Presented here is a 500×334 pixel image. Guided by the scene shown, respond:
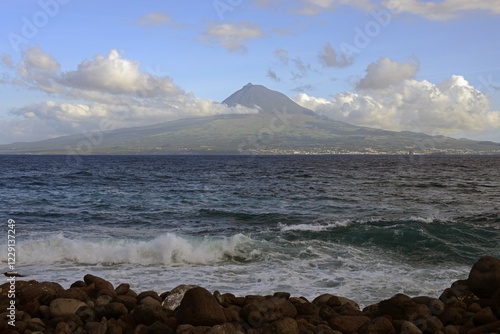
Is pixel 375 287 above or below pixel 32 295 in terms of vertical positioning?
below

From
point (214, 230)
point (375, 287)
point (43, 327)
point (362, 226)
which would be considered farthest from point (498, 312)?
point (214, 230)

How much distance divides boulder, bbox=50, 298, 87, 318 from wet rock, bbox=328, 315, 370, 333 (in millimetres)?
4375

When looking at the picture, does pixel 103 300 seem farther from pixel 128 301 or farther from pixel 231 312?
pixel 231 312

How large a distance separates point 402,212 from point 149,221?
48.3 ft

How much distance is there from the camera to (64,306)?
8289 millimetres

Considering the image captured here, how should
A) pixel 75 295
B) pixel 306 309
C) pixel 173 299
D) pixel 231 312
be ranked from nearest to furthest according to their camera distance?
pixel 231 312
pixel 306 309
pixel 75 295
pixel 173 299

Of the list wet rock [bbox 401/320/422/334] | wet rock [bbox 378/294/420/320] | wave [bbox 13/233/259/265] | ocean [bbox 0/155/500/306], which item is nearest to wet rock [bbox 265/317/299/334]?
wet rock [bbox 401/320/422/334]

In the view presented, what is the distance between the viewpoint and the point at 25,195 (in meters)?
38.6

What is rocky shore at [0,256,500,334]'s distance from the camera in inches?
296

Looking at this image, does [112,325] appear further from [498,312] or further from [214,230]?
[214,230]

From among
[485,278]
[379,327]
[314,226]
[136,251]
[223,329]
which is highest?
[485,278]

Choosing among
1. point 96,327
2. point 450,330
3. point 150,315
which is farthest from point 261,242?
point 96,327

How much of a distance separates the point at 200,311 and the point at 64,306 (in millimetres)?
2552

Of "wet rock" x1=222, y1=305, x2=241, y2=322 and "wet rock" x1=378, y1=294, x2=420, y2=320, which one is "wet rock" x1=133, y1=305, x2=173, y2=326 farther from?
"wet rock" x1=378, y1=294, x2=420, y2=320
